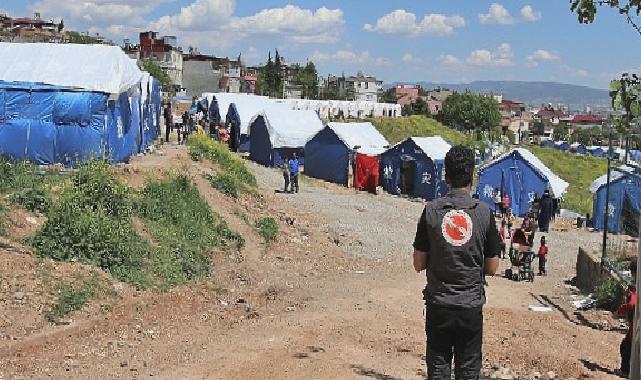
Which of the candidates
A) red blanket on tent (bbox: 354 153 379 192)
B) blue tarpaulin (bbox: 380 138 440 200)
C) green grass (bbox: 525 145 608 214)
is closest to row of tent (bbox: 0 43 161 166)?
red blanket on tent (bbox: 354 153 379 192)

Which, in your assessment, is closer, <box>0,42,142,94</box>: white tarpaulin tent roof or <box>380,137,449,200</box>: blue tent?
<box>0,42,142,94</box>: white tarpaulin tent roof

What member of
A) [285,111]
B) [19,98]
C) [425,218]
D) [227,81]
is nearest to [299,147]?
[285,111]

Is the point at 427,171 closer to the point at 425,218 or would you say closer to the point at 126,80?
the point at 126,80

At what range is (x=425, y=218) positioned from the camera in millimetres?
4645

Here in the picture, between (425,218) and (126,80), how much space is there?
16348 millimetres

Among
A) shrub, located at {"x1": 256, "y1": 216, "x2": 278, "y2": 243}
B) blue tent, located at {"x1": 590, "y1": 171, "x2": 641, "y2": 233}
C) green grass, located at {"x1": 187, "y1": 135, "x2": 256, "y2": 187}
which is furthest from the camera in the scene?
green grass, located at {"x1": 187, "y1": 135, "x2": 256, "y2": 187}

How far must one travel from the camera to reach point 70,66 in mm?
19203

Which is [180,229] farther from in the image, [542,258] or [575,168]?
[575,168]

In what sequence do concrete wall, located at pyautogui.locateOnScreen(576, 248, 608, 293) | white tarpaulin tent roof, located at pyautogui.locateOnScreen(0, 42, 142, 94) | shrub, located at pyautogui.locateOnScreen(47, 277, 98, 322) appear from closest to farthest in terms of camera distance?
shrub, located at pyautogui.locateOnScreen(47, 277, 98, 322) < concrete wall, located at pyautogui.locateOnScreen(576, 248, 608, 293) < white tarpaulin tent roof, located at pyautogui.locateOnScreen(0, 42, 142, 94)

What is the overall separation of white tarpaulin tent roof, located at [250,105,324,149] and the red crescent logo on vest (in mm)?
29173

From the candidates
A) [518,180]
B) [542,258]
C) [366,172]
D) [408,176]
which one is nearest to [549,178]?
[518,180]

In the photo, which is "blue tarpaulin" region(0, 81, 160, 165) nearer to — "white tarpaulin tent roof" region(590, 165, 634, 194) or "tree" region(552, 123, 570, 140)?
"white tarpaulin tent roof" region(590, 165, 634, 194)

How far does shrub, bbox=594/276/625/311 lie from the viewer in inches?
515

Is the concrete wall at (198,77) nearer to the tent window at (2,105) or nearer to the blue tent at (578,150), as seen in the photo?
the blue tent at (578,150)
